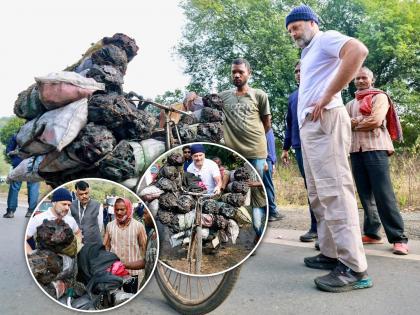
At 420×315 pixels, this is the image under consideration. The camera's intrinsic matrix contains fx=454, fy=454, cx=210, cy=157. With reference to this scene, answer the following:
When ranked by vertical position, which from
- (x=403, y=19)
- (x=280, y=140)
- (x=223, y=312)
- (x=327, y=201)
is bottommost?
(x=223, y=312)

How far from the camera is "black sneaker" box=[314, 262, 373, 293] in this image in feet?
9.53

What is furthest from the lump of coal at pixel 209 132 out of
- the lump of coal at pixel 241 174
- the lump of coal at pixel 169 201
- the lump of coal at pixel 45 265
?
the lump of coal at pixel 45 265

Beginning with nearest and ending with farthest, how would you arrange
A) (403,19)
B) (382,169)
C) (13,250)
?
(382,169) < (13,250) < (403,19)

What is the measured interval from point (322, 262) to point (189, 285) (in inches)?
52.6

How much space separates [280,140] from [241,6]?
23.6 ft

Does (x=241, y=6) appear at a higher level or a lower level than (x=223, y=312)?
higher

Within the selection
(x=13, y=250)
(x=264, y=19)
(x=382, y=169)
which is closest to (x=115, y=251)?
(x=382, y=169)

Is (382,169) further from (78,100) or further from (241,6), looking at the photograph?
(241,6)

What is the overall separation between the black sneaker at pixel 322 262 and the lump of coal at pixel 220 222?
1.58 meters

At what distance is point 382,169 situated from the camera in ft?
12.4

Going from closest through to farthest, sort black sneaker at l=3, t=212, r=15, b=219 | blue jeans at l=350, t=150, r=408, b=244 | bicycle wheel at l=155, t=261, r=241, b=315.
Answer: bicycle wheel at l=155, t=261, r=241, b=315 → blue jeans at l=350, t=150, r=408, b=244 → black sneaker at l=3, t=212, r=15, b=219

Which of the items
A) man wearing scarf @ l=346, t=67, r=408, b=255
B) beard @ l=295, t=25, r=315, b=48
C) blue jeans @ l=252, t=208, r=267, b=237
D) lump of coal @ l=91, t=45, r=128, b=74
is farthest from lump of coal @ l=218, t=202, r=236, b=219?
man wearing scarf @ l=346, t=67, r=408, b=255

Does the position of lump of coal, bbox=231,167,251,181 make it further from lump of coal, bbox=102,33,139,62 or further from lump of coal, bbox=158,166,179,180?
lump of coal, bbox=102,33,139,62

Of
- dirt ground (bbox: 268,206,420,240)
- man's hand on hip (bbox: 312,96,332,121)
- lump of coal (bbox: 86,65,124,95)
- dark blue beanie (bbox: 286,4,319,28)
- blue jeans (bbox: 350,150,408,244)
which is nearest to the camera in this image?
lump of coal (bbox: 86,65,124,95)
